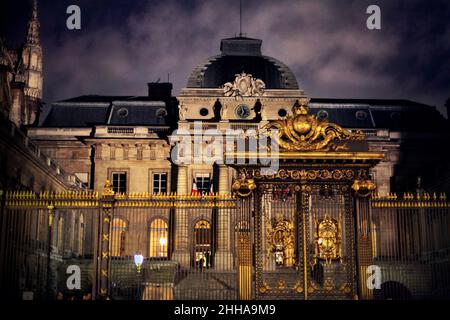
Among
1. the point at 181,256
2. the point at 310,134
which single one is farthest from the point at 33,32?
the point at 310,134

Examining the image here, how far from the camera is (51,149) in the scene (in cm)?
4825

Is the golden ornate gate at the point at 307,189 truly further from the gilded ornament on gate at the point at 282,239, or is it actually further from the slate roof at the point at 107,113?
the slate roof at the point at 107,113

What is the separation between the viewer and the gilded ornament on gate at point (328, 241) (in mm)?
17834

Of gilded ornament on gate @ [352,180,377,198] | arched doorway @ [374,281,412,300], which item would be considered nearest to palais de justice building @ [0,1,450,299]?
gilded ornament on gate @ [352,180,377,198]

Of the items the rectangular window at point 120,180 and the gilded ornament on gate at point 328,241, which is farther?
the rectangular window at point 120,180

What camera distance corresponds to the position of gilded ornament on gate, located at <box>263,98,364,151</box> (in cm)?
1742

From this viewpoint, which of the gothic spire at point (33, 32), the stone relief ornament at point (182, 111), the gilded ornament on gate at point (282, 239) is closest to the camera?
the gilded ornament on gate at point (282, 239)

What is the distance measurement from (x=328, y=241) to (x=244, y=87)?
98.7 ft

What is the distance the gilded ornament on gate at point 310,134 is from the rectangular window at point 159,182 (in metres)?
30.0

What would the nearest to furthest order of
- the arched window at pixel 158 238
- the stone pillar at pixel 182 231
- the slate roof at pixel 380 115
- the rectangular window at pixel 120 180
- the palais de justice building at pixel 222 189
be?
the palais de justice building at pixel 222 189 → the stone pillar at pixel 182 231 → the arched window at pixel 158 238 → the rectangular window at pixel 120 180 → the slate roof at pixel 380 115

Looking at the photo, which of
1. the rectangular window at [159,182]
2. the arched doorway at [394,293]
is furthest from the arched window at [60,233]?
the arched doorway at [394,293]

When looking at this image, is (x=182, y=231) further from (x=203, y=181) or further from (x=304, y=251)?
(x=304, y=251)
